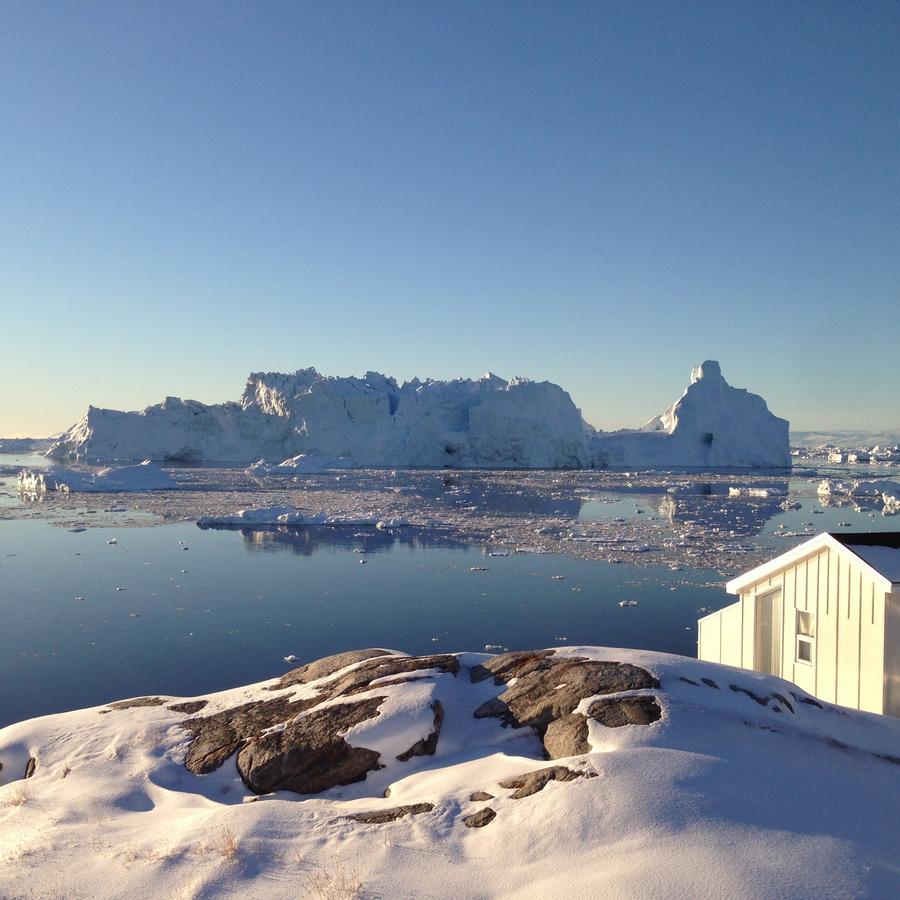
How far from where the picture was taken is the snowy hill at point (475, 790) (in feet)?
9.18

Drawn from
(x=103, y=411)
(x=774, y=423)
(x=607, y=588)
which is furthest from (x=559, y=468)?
(x=607, y=588)

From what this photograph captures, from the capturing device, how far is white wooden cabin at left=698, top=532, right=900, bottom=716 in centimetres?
526

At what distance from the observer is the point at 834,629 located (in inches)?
223

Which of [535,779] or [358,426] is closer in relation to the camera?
[535,779]

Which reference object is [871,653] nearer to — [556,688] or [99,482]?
[556,688]

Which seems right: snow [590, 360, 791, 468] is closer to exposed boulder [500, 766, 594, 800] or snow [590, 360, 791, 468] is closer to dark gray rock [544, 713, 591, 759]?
dark gray rock [544, 713, 591, 759]

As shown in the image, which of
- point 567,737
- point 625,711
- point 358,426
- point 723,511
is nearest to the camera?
point 567,737

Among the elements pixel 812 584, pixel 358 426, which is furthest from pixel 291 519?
pixel 358 426

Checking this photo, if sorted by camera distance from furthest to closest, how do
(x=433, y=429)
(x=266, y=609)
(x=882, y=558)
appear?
1. (x=433, y=429)
2. (x=266, y=609)
3. (x=882, y=558)

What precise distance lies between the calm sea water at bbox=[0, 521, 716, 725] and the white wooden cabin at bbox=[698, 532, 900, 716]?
2440mm

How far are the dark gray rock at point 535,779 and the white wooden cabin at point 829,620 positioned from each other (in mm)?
2984

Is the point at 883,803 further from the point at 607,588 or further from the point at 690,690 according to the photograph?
the point at 607,588

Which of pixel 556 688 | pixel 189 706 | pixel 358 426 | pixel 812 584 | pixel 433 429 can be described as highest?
pixel 358 426

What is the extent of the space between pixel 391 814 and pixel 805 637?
157 inches
